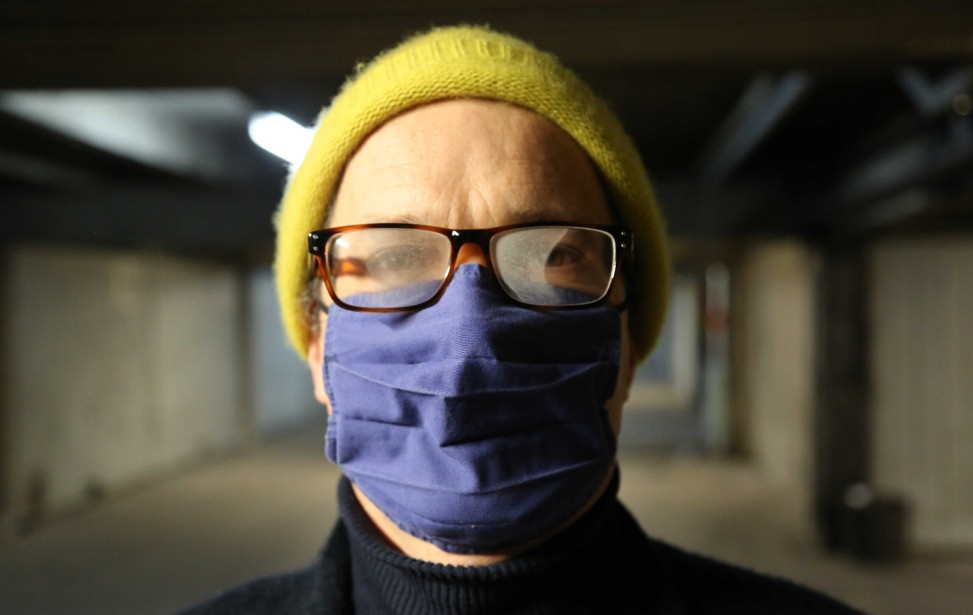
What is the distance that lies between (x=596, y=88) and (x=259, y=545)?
381cm

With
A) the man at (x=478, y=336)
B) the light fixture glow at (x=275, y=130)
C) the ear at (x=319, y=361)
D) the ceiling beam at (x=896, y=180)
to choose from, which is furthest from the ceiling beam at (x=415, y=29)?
the ceiling beam at (x=896, y=180)

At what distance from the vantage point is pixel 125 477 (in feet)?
23.7

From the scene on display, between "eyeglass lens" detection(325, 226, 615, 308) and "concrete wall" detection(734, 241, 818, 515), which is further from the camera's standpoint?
"concrete wall" detection(734, 241, 818, 515)

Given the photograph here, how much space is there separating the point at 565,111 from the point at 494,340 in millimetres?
350

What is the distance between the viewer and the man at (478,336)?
96 centimetres

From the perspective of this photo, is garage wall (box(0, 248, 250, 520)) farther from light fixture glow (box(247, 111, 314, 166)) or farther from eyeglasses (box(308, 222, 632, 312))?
eyeglasses (box(308, 222, 632, 312))

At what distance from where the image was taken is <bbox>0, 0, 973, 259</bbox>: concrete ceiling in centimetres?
201

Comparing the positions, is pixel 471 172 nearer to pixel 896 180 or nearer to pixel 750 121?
pixel 896 180

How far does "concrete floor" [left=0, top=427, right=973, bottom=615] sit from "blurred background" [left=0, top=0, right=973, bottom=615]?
0.10ft

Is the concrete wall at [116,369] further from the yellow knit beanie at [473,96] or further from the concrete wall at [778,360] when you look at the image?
the concrete wall at [778,360]

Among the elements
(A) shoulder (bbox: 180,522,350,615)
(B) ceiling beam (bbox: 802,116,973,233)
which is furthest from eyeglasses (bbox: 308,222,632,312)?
(B) ceiling beam (bbox: 802,116,973,233)

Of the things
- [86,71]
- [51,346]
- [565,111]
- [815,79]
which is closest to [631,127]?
[815,79]

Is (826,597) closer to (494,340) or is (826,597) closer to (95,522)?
(494,340)

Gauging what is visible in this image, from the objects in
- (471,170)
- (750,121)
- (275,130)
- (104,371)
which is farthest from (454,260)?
(104,371)
